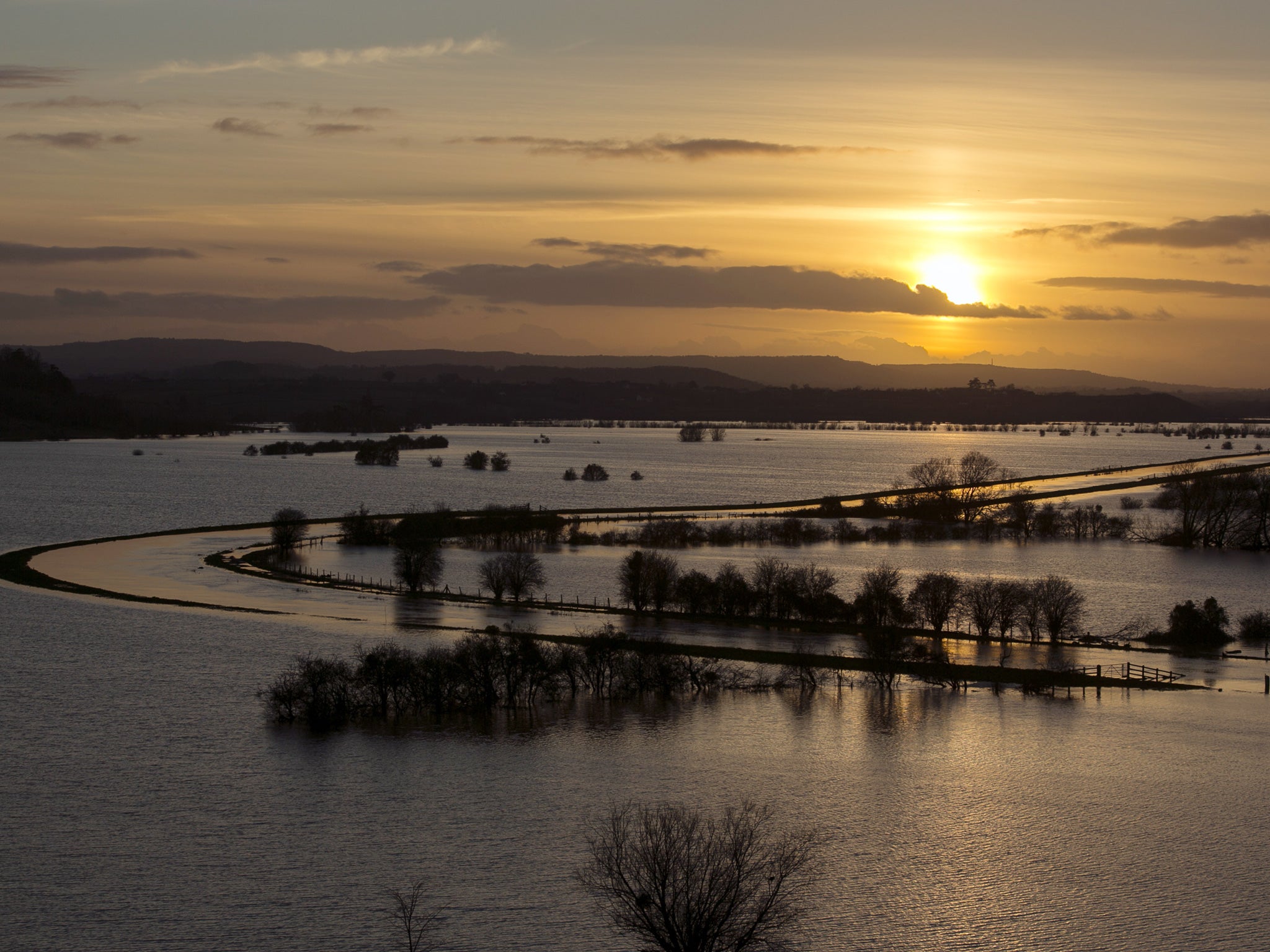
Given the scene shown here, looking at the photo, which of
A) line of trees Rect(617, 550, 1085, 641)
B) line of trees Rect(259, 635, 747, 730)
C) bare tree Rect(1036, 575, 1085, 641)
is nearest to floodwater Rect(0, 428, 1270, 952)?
line of trees Rect(259, 635, 747, 730)

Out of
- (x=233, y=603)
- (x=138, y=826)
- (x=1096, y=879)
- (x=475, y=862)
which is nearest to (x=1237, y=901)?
(x=1096, y=879)

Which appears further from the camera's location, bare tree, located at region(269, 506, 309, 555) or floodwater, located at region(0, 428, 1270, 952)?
bare tree, located at region(269, 506, 309, 555)

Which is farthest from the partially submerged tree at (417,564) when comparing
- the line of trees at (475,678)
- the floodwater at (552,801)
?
the line of trees at (475,678)

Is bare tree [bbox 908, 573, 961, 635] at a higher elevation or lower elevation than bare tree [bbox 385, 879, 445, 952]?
higher

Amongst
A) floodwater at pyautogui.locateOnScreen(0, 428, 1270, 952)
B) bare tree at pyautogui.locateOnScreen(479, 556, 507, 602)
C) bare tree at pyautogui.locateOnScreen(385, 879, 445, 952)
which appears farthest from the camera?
bare tree at pyautogui.locateOnScreen(479, 556, 507, 602)

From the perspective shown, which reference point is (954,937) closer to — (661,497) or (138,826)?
(138,826)

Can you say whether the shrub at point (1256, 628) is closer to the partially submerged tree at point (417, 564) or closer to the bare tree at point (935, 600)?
the bare tree at point (935, 600)

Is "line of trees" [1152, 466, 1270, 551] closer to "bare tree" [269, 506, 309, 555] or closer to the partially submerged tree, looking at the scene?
the partially submerged tree
